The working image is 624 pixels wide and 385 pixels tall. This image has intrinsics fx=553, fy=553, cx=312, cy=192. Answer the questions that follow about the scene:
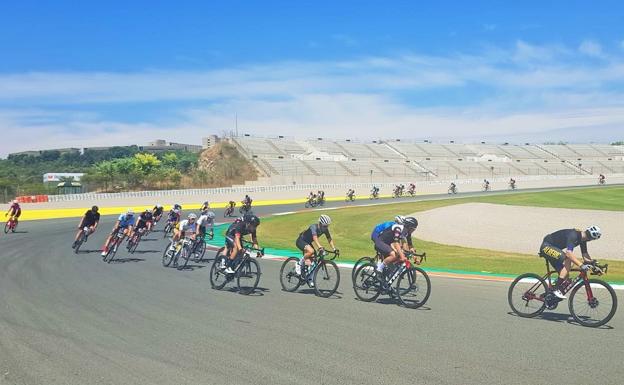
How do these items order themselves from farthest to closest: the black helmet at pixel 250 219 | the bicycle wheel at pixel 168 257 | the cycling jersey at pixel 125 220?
the cycling jersey at pixel 125 220
the bicycle wheel at pixel 168 257
the black helmet at pixel 250 219

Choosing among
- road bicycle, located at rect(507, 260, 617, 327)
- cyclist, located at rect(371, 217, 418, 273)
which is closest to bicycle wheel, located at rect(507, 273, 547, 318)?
road bicycle, located at rect(507, 260, 617, 327)

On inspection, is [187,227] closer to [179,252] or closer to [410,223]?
[179,252]

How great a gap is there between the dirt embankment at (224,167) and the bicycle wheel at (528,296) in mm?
53572

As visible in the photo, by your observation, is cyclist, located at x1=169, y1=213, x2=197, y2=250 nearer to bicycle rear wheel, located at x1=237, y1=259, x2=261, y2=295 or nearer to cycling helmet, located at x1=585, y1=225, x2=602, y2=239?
bicycle rear wheel, located at x1=237, y1=259, x2=261, y2=295

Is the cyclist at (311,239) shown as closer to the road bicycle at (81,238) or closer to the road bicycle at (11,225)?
the road bicycle at (81,238)

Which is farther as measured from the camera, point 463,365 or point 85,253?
point 85,253

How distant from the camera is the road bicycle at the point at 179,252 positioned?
665 inches

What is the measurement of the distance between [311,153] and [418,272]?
83319 mm

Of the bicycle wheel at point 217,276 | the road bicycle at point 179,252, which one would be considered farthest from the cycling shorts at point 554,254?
the road bicycle at point 179,252

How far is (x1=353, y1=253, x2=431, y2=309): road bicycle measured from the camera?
1105cm

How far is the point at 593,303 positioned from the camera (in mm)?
9312

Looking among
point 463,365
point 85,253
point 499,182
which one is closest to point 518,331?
point 463,365

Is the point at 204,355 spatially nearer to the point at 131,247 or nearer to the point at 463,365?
the point at 463,365

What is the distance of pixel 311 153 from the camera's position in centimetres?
9419
